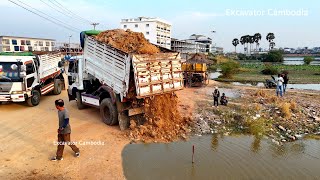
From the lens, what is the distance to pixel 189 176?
20.7 feet

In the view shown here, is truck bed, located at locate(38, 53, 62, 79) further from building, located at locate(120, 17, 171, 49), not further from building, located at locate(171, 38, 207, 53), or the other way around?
building, located at locate(171, 38, 207, 53)

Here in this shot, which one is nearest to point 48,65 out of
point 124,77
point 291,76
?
point 124,77

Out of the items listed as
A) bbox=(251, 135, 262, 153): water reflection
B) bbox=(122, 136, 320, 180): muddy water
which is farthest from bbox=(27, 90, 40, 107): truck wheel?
bbox=(251, 135, 262, 153): water reflection

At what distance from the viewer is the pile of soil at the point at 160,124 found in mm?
8561

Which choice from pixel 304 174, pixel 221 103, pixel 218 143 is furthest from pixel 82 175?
pixel 221 103

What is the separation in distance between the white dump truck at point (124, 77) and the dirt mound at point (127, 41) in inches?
17.3

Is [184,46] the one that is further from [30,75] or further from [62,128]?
[62,128]

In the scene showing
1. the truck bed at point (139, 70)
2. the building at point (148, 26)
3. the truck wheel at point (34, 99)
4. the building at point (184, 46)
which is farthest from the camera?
the building at point (184, 46)

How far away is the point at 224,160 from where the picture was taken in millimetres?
7207

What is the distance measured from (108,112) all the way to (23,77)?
4.48 meters

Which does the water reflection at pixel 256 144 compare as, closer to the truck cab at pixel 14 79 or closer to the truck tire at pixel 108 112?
the truck tire at pixel 108 112

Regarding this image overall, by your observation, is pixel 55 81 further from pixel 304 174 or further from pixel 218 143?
pixel 304 174

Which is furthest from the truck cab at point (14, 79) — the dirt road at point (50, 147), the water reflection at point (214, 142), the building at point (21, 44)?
the building at point (21, 44)

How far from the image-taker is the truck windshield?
36.8 feet
